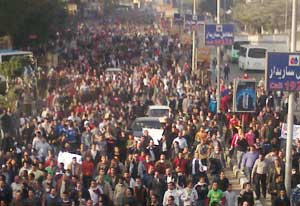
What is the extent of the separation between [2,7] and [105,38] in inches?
806

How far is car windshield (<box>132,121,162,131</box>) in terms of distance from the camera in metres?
21.6

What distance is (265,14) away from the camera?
258 feet

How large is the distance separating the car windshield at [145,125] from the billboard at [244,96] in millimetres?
2172

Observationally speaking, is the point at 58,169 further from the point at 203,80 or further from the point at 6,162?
the point at 203,80

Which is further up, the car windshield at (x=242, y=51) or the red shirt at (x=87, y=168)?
the red shirt at (x=87, y=168)

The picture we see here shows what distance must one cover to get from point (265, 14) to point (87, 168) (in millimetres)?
64900

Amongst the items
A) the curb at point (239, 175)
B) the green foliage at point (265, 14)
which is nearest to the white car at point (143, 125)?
the curb at point (239, 175)

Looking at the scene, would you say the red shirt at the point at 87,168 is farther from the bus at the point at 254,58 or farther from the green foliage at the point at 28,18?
the bus at the point at 254,58

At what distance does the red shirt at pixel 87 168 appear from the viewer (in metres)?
15.5

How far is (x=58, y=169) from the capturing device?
15508 millimetres

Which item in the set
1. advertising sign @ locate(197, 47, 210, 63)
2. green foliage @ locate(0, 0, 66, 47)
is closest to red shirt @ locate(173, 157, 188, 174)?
advertising sign @ locate(197, 47, 210, 63)

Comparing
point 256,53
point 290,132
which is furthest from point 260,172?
point 256,53

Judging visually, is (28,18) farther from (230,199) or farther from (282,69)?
(230,199)

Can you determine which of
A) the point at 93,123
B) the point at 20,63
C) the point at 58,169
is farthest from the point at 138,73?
the point at 58,169
